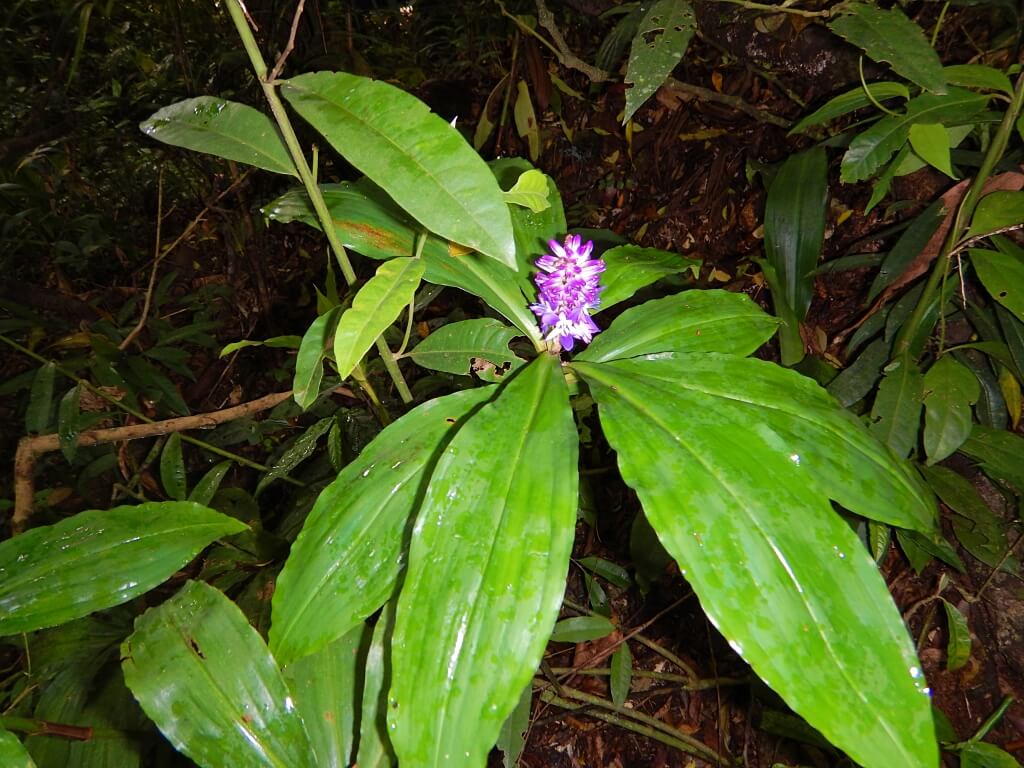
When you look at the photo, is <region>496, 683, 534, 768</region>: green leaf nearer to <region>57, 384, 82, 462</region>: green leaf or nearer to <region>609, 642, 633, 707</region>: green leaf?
<region>609, 642, 633, 707</region>: green leaf

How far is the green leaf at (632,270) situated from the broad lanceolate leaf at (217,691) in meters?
0.81

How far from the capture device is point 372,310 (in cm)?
76

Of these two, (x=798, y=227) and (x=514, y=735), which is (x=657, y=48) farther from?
(x=514, y=735)

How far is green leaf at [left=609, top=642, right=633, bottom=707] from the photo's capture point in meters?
1.84

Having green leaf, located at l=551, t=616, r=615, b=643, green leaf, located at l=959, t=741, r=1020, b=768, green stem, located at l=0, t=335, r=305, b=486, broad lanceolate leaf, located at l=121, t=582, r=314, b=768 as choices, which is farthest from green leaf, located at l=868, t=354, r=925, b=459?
green stem, located at l=0, t=335, r=305, b=486

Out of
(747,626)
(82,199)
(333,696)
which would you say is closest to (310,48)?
(82,199)

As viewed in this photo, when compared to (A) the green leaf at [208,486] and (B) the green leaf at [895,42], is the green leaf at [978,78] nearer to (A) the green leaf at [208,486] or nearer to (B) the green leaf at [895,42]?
(B) the green leaf at [895,42]

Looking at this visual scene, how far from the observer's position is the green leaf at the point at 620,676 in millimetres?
1838

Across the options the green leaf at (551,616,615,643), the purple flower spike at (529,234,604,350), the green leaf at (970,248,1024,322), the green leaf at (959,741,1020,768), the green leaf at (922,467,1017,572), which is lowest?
the green leaf at (551,616,615,643)

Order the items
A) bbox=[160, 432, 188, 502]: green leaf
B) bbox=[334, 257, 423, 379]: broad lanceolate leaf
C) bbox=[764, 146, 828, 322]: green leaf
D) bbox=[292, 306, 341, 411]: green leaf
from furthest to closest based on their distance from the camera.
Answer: bbox=[764, 146, 828, 322]: green leaf, bbox=[160, 432, 188, 502]: green leaf, bbox=[292, 306, 341, 411]: green leaf, bbox=[334, 257, 423, 379]: broad lanceolate leaf

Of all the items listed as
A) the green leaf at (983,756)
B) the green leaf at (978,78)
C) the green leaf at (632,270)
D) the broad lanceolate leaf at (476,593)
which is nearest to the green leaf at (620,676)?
the green leaf at (983,756)

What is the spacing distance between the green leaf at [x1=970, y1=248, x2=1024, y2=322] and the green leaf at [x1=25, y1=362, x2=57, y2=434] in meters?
2.68

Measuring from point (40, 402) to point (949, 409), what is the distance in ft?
8.69

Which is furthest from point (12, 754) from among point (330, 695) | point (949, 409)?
point (949, 409)
